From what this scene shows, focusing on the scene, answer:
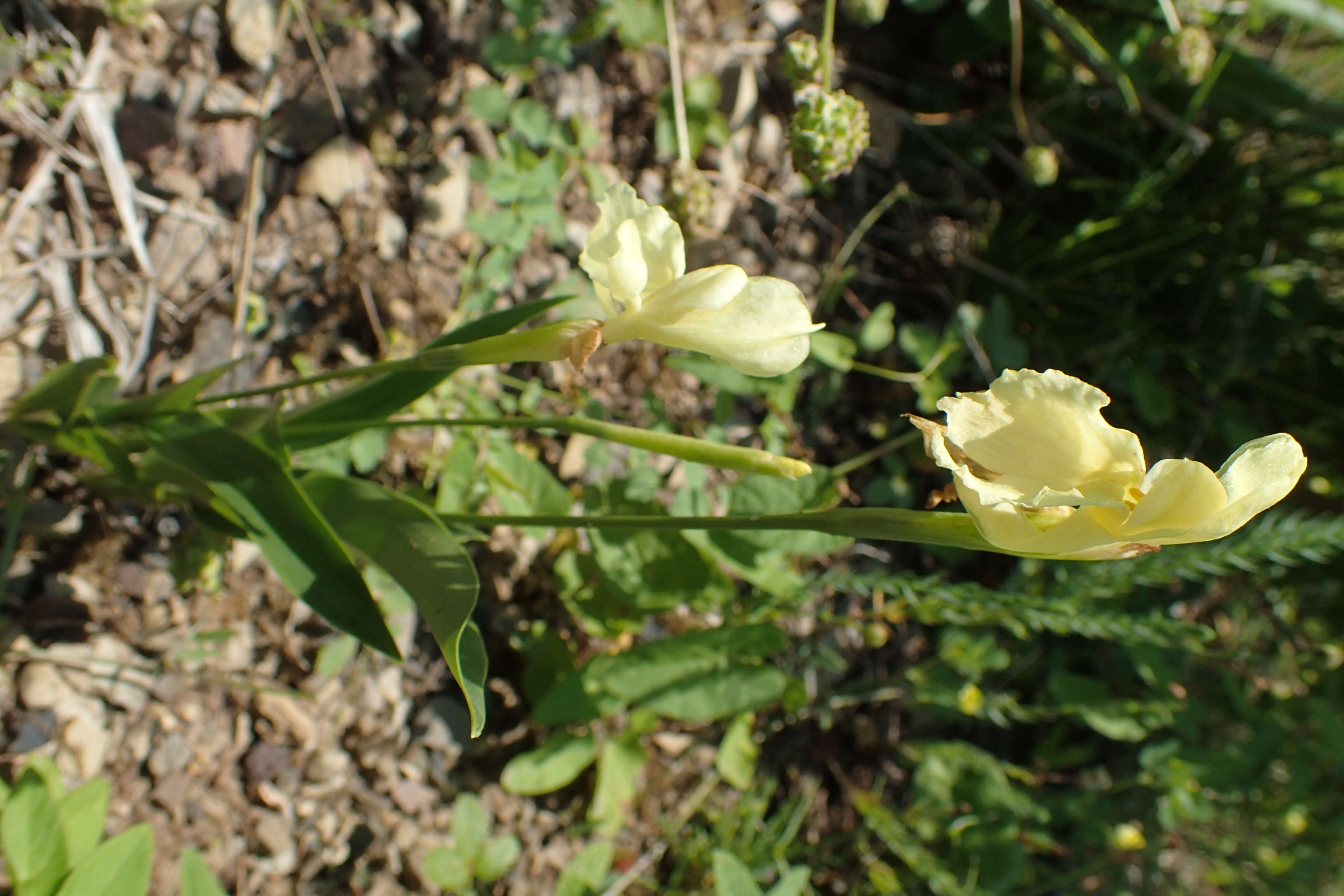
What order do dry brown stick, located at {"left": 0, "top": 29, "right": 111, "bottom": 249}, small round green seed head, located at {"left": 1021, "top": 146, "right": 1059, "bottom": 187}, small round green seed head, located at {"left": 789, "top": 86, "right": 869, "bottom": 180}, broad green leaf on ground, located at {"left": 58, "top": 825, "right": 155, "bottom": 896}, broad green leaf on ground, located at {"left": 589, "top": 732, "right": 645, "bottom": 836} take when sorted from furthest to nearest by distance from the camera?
1. small round green seed head, located at {"left": 1021, "top": 146, "right": 1059, "bottom": 187}
2. broad green leaf on ground, located at {"left": 589, "top": 732, "right": 645, "bottom": 836}
3. small round green seed head, located at {"left": 789, "top": 86, "right": 869, "bottom": 180}
4. dry brown stick, located at {"left": 0, "top": 29, "right": 111, "bottom": 249}
5. broad green leaf on ground, located at {"left": 58, "top": 825, "right": 155, "bottom": 896}

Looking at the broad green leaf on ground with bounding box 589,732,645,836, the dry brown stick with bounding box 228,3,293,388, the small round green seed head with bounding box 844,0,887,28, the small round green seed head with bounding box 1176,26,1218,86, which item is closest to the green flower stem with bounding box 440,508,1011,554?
the dry brown stick with bounding box 228,3,293,388

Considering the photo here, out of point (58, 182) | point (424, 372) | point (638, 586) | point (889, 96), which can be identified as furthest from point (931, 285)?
point (58, 182)

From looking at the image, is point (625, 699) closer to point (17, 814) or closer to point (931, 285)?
point (17, 814)

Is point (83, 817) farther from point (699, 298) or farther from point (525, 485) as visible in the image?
point (699, 298)

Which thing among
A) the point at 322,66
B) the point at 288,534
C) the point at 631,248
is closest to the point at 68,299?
the point at 322,66

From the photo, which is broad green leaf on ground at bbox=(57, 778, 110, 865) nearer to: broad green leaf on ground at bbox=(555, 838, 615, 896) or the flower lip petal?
broad green leaf on ground at bbox=(555, 838, 615, 896)

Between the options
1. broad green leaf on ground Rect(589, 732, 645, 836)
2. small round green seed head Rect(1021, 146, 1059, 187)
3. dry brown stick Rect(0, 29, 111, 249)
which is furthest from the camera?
small round green seed head Rect(1021, 146, 1059, 187)
